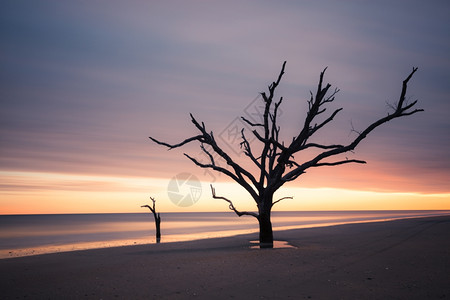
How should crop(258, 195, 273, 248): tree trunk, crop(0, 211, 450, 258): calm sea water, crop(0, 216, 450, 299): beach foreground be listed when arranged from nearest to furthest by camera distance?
crop(0, 216, 450, 299): beach foreground, crop(258, 195, 273, 248): tree trunk, crop(0, 211, 450, 258): calm sea water

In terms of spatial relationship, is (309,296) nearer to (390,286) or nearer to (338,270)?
(390,286)

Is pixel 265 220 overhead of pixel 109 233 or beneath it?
overhead

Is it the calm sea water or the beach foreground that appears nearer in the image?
the beach foreground

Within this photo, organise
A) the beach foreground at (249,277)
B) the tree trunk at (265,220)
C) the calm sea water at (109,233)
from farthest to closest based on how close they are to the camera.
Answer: the calm sea water at (109,233)
the tree trunk at (265,220)
the beach foreground at (249,277)

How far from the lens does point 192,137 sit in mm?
15289

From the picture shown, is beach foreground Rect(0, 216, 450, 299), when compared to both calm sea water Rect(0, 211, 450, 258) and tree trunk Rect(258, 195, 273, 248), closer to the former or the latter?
tree trunk Rect(258, 195, 273, 248)

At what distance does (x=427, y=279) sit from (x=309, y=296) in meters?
3.27

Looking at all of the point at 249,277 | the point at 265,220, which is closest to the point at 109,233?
the point at 265,220

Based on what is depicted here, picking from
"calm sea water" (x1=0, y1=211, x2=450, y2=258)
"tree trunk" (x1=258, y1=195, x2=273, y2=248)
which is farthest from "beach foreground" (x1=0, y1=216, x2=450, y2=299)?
"calm sea water" (x1=0, y1=211, x2=450, y2=258)

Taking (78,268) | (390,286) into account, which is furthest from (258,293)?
(78,268)

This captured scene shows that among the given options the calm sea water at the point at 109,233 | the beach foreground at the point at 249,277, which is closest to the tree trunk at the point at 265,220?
the beach foreground at the point at 249,277

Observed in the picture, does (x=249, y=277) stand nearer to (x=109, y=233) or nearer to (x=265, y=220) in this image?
(x=265, y=220)

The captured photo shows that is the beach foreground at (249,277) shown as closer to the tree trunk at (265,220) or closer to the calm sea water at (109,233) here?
the tree trunk at (265,220)

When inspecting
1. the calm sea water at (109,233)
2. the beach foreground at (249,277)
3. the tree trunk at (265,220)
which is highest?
the tree trunk at (265,220)
